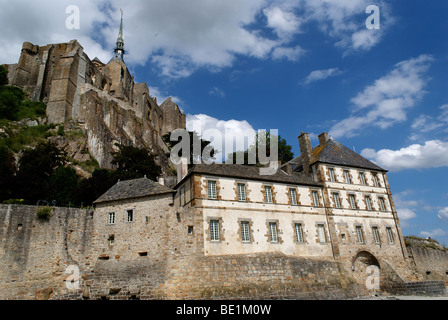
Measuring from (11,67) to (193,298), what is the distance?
209ft

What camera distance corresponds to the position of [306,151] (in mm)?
27578

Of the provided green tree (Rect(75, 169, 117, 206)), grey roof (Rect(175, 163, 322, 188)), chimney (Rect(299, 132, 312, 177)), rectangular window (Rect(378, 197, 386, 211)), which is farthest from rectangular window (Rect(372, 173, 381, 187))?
green tree (Rect(75, 169, 117, 206))

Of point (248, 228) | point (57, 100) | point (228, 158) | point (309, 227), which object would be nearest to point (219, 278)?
point (248, 228)

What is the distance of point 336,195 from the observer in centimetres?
2570

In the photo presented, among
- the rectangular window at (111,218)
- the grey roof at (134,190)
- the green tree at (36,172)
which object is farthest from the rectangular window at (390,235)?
the green tree at (36,172)

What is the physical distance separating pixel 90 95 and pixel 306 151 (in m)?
35.8

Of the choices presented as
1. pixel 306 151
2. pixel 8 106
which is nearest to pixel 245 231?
pixel 306 151

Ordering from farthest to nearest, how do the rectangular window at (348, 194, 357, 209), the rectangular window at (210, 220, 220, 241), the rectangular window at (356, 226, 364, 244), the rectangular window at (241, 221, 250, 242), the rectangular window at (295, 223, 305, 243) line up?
the rectangular window at (348, 194, 357, 209)
the rectangular window at (356, 226, 364, 244)
the rectangular window at (295, 223, 305, 243)
the rectangular window at (241, 221, 250, 242)
the rectangular window at (210, 220, 220, 241)

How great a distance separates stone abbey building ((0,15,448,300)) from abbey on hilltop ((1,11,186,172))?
2321 centimetres

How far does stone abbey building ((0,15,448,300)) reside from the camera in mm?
16984

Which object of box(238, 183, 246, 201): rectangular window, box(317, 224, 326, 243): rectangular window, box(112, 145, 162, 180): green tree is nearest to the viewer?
box(238, 183, 246, 201): rectangular window

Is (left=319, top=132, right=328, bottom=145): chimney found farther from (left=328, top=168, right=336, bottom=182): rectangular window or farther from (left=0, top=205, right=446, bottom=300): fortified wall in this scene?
(left=0, top=205, right=446, bottom=300): fortified wall

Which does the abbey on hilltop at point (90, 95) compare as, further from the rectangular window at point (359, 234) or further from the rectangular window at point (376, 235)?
the rectangular window at point (376, 235)

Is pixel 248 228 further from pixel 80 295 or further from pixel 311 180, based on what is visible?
pixel 80 295
